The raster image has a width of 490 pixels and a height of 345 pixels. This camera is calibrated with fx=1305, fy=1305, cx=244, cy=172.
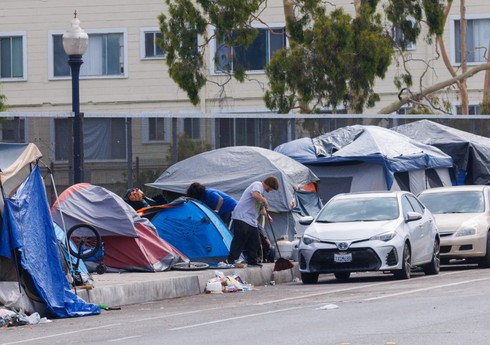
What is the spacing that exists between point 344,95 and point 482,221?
13581 mm

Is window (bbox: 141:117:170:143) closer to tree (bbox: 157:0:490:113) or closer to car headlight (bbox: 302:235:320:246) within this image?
car headlight (bbox: 302:235:320:246)

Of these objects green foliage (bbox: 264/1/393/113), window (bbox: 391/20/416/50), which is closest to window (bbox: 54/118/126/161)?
green foliage (bbox: 264/1/393/113)

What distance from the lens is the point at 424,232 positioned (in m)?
22.0

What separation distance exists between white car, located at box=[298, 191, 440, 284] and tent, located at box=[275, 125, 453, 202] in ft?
19.3

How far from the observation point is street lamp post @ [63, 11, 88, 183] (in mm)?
22470

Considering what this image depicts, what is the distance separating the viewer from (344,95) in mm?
36969

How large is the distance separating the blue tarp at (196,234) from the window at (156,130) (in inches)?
135

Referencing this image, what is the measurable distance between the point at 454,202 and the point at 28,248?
10.6 m

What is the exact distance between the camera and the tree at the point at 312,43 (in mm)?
36094

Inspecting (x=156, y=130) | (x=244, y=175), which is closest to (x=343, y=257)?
(x=244, y=175)

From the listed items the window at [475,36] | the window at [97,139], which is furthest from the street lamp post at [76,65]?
the window at [475,36]

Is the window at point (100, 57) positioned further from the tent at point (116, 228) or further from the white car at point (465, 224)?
the tent at point (116, 228)

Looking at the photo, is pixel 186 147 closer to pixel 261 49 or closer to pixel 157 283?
pixel 157 283

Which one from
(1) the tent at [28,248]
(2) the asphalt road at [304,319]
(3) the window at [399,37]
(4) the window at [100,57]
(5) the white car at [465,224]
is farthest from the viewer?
(4) the window at [100,57]
